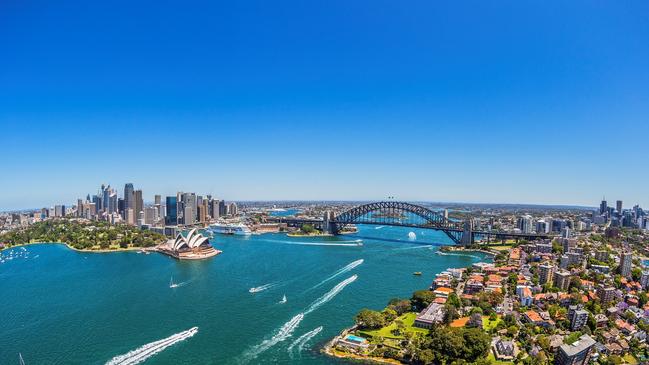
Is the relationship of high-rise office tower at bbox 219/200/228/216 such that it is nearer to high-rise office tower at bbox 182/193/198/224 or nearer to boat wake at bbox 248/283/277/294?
high-rise office tower at bbox 182/193/198/224

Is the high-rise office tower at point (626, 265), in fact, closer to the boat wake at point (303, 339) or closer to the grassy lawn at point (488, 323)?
the grassy lawn at point (488, 323)

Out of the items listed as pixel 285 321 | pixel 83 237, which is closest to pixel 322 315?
pixel 285 321

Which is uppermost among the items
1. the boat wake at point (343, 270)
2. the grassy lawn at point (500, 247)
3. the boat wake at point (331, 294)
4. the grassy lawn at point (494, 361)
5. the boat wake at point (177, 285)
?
the boat wake at point (343, 270)

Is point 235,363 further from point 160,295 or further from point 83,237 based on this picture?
point 83,237

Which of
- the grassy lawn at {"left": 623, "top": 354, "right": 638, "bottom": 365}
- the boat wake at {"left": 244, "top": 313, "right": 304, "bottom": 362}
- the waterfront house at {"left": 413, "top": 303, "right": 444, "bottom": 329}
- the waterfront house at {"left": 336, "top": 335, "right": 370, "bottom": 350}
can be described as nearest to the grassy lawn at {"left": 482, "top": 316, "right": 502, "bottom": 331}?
the waterfront house at {"left": 413, "top": 303, "right": 444, "bottom": 329}

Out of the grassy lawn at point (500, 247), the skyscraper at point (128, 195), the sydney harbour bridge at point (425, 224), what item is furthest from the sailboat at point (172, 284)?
the skyscraper at point (128, 195)

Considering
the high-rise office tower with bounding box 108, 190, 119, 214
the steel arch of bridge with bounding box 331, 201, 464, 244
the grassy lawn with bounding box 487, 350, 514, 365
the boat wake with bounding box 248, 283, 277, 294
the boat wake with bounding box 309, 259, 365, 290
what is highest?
the high-rise office tower with bounding box 108, 190, 119, 214
